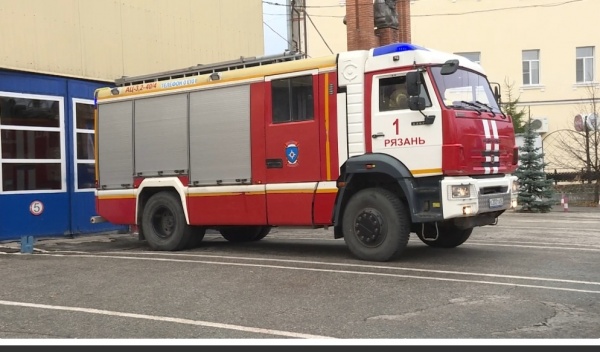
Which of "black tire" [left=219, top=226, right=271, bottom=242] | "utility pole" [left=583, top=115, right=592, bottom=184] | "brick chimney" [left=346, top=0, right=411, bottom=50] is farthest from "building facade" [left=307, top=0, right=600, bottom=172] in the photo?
"black tire" [left=219, top=226, right=271, bottom=242]

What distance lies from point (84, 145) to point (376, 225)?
8.65m

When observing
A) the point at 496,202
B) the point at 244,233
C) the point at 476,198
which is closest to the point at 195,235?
the point at 244,233

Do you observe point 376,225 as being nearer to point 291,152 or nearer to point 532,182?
point 291,152

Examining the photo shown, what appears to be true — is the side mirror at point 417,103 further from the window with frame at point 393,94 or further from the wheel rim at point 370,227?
the wheel rim at point 370,227

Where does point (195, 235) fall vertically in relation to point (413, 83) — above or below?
below

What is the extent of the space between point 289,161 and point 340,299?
345 centimetres

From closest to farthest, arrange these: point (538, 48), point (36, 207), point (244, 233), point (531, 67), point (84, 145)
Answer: point (244, 233), point (36, 207), point (84, 145), point (538, 48), point (531, 67)

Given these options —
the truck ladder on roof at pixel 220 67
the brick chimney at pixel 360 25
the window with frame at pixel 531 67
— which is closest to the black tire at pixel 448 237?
the truck ladder on roof at pixel 220 67

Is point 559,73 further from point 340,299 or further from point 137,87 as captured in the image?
point 340,299

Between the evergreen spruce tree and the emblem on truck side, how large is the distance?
46.7ft

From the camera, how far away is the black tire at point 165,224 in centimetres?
1088

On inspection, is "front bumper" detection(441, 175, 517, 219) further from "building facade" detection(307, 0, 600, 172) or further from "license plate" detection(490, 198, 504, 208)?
"building facade" detection(307, 0, 600, 172)

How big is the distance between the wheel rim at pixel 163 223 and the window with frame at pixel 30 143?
368cm

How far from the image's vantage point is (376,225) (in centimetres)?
874
